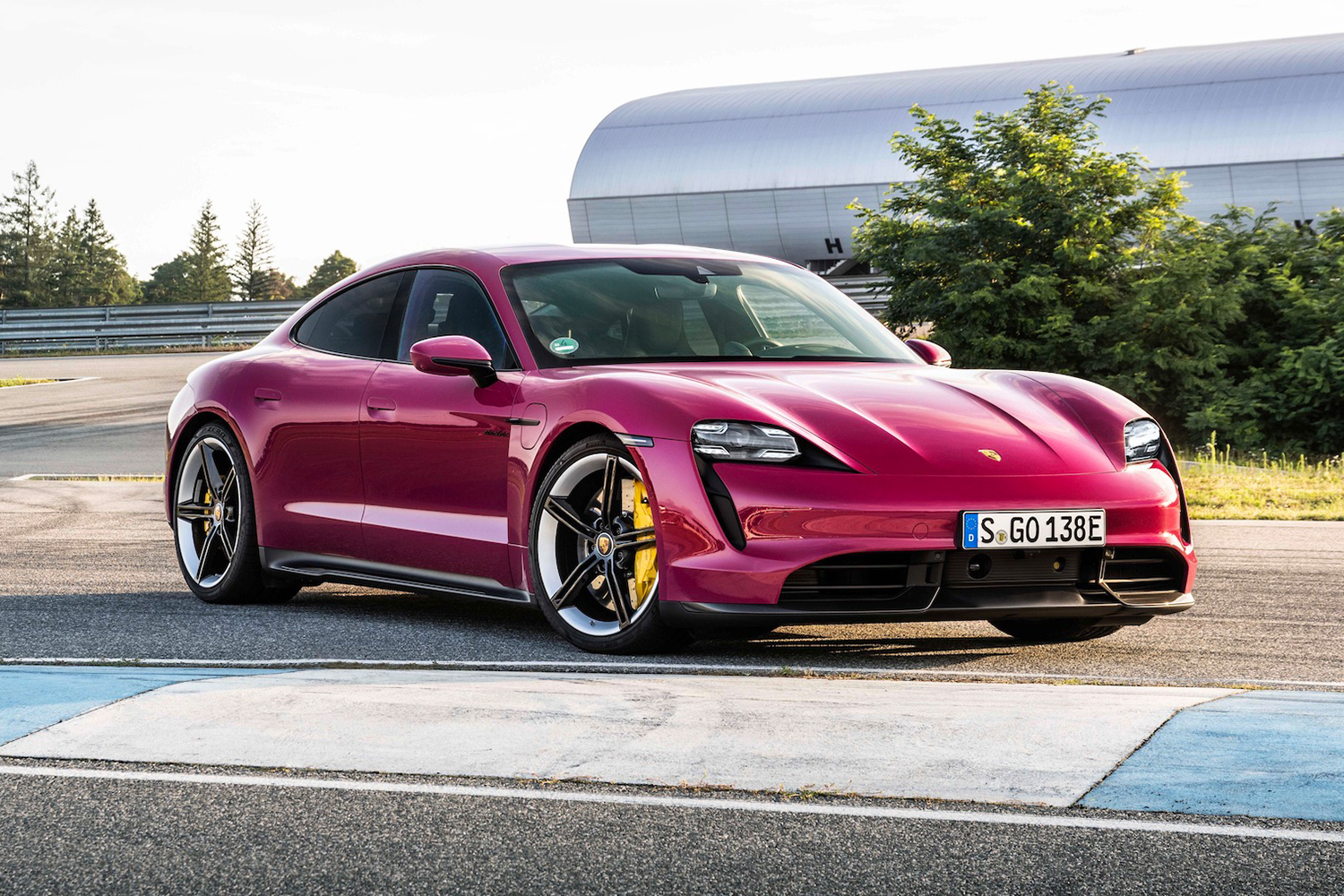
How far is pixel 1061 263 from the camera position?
21.4 m

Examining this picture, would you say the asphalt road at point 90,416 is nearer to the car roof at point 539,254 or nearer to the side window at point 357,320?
the side window at point 357,320

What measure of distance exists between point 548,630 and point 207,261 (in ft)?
391

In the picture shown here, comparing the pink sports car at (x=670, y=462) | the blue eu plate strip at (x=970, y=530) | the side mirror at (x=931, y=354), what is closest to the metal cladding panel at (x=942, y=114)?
the side mirror at (x=931, y=354)

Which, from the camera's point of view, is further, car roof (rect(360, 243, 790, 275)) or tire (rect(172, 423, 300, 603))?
tire (rect(172, 423, 300, 603))

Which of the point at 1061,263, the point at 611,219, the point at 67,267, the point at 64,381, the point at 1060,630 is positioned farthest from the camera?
the point at 67,267

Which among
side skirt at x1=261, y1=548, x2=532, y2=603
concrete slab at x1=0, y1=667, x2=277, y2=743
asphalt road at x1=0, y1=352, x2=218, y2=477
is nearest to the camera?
concrete slab at x1=0, y1=667, x2=277, y2=743

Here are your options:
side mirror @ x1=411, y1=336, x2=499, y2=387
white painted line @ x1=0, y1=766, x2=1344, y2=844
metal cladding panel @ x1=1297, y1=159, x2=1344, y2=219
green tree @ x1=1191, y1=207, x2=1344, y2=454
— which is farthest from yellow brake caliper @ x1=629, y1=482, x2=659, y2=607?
metal cladding panel @ x1=1297, y1=159, x2=1344, y2=219

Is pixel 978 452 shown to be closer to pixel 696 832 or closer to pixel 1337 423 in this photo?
pixel 696 832

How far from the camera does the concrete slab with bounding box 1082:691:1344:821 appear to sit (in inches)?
140

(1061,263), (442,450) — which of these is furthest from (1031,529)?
(1061,263)

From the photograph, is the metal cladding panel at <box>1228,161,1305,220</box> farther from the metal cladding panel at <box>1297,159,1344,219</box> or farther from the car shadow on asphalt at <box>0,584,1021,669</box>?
the car shadow on asphalt at <box>0,584,1021,669</box>

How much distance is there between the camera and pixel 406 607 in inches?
300

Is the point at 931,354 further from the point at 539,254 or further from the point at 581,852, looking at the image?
the point at 581,852

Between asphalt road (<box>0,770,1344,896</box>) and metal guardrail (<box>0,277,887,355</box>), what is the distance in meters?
37.3
